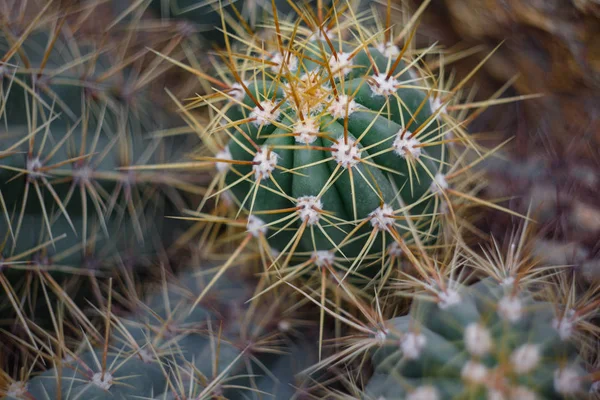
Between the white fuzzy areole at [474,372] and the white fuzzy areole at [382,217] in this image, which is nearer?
the white fuzzy areole at [474,372]

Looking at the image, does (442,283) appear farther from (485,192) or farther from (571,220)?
(485,192)

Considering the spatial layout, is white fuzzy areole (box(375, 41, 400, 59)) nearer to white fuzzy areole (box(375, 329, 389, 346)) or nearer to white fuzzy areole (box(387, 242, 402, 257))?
white fuzzy areole (box(387, 242, 402, 257))

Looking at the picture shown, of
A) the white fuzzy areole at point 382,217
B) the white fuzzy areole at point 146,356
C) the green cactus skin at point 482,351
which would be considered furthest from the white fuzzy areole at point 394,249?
the white fuzzy areole at point 146,356

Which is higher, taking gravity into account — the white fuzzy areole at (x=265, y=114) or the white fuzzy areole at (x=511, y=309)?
the white fuzzy areole at (x=265, y=114)

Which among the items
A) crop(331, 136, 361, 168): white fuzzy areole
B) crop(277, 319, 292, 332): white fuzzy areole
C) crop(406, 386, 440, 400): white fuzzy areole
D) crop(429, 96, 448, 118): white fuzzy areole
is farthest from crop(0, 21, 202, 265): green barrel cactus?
crop(406, 386, 440, 400): white fuzzy areole

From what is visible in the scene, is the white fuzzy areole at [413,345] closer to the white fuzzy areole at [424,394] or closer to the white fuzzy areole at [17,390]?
the white fuzzy areole at [424,394]

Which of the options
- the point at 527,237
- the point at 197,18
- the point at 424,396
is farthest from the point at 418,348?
the point at 197,18

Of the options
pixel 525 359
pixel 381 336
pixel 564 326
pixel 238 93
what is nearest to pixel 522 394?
pixel 525 359
